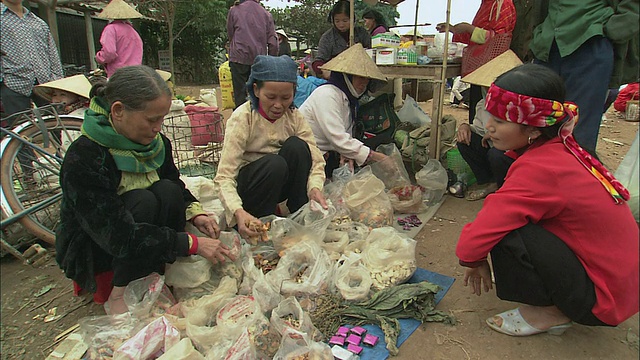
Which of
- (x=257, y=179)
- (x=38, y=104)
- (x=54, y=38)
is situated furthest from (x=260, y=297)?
(x=38, y=104)

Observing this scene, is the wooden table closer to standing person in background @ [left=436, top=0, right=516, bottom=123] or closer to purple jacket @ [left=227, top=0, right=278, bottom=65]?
standing person in background @ [left=436, top=0, right=516, bottom=123]

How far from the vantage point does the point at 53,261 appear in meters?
2.38

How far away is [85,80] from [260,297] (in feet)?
6.56

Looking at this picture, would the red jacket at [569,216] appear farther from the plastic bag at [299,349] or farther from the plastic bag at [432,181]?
the plastic bag at [432,181]

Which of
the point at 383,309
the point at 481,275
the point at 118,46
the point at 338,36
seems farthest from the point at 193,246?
the point at 338,36

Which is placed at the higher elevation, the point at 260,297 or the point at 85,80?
the point at 85,80

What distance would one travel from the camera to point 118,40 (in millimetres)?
4227

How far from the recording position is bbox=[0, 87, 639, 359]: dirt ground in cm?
163

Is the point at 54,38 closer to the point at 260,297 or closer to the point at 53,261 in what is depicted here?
the point at 53,261

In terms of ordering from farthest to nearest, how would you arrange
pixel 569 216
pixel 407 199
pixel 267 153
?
pixel 407 199, pixel 267 153, pixel 569 216

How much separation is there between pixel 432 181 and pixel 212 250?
1.89 metres

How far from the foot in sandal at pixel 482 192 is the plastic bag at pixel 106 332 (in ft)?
8.27

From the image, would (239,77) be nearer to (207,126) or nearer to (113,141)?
(207,126)

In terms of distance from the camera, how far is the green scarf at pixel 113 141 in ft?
5.26
